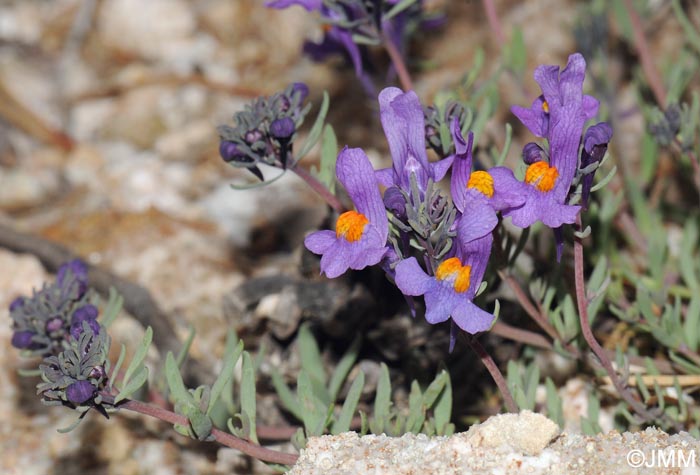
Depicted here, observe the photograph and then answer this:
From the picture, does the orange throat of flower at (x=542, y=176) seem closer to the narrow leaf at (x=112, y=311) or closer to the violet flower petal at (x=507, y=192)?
the violet flower petal at (x=507, y=192)

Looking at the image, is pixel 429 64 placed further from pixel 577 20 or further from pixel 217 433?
pixel 217 433

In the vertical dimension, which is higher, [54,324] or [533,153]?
[533,153]

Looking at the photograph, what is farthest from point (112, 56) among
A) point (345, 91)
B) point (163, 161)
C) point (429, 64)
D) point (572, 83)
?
point (572, 83)

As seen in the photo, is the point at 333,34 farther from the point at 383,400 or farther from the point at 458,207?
the point at 383,400

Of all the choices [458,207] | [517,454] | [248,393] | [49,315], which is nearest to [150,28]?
[49,315]

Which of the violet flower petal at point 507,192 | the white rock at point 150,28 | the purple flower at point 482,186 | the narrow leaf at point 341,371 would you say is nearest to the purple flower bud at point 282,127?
the purple flower at point 482,186

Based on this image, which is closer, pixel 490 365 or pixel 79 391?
pixel 79 391

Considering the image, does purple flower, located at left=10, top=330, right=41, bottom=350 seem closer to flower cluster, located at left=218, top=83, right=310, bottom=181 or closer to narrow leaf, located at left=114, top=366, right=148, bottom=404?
narrow leaf, located at left=114, top=366, right=148, bottom=404

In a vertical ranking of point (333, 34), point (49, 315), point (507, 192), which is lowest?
point (49, 315)
